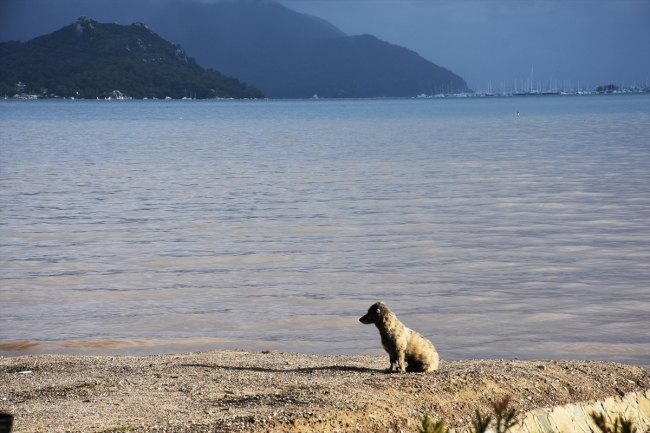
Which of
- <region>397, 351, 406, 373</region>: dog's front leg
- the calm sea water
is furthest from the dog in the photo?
the calm sea water

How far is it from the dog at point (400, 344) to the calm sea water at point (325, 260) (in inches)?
103

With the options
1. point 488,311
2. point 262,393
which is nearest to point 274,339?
point 488,311

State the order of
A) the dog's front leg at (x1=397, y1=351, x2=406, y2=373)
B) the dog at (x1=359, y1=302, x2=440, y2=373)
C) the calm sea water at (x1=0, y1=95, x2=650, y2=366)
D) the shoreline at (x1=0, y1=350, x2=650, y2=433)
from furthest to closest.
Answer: the calm sea water at (x1=0, y1=95, x2=650, y2=366) < the dog's front leg at (x1=397, y1=351, x2=406, y2=373) < the dog at (x1=359, y1=302, x2=440, y2=373) < the shoreline at (x1=0, y1=350, x2=650, y2=433)

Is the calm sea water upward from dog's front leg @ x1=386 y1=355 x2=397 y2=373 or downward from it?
downward

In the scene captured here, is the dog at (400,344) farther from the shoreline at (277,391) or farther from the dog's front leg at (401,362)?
the shoreline at (277,391)

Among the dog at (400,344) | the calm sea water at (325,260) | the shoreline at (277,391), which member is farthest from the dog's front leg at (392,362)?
the calm sea water at (325,260)

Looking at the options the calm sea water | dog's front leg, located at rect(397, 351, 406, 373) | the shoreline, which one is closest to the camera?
the shoreline

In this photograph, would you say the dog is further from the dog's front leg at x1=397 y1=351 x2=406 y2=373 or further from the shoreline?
the shoreline

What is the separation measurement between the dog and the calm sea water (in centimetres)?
260

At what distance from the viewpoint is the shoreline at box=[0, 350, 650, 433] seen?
635cm

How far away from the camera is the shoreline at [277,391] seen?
6.35 metres

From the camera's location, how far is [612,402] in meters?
7.66

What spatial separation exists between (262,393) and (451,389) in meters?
1.64

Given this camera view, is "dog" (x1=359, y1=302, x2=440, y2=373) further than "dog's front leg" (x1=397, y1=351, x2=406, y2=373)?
No
